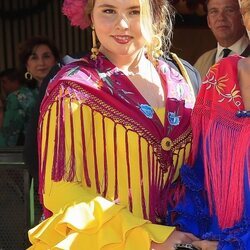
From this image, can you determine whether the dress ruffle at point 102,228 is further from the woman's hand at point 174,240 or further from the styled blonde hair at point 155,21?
the styled blonde hair at point 155,21

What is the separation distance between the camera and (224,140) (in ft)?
6.93

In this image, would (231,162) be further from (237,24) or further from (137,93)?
(237,24)

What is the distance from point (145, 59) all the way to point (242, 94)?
1.54ft

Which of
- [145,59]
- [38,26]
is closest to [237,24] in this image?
[145,59]

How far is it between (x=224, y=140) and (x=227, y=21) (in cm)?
253

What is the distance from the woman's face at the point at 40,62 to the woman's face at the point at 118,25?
7.99ft

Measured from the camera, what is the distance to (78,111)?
2184 millimetres

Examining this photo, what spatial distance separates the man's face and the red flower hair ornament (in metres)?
2.22

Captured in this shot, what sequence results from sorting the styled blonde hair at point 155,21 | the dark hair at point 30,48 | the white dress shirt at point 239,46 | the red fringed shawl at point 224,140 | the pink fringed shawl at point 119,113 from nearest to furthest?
1. the red fringed shawl at point 224,140
2. the pink fringed shawl at point 119,113
3. the styled blonde hair at point 155,21
4. the white dress shirt at point 239,46
5. the dark hair at point 30,48

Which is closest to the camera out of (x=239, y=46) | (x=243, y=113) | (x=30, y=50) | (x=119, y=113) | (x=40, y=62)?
(x=243, y=113)

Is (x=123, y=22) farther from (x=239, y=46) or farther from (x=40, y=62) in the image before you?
A: (x=40, y=62)

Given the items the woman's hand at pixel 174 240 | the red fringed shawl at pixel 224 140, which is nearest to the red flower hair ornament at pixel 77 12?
the red fringed shawl at pixel 224 140

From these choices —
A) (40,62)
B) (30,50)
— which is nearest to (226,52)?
(40,62)

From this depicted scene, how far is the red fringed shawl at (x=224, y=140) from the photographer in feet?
6.78
